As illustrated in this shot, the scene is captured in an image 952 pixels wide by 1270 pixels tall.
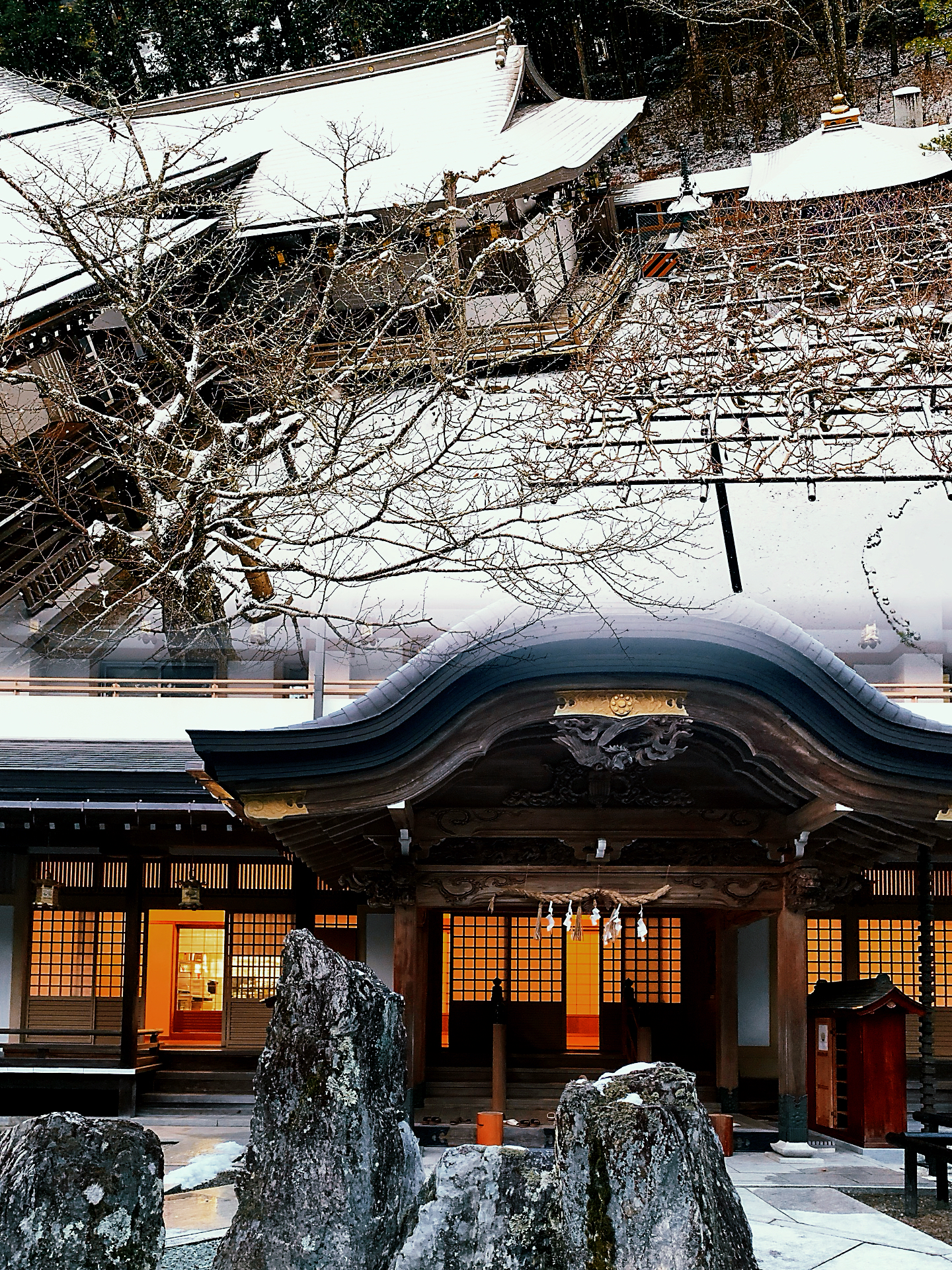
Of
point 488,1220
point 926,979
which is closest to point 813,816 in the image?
point 926,979

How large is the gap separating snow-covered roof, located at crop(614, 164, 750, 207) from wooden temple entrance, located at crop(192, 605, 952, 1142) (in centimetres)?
1664

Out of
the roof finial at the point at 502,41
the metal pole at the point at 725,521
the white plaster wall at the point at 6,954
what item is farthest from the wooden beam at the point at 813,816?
the roof finial at the point at 502,41

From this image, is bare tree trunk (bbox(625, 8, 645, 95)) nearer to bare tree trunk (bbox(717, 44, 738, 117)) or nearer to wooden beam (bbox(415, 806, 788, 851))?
bare tree trunk (bbox(717, 44, 738, 117))

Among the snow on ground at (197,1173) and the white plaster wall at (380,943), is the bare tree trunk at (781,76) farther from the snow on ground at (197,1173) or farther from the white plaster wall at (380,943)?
the snow on ground at (197,1173)

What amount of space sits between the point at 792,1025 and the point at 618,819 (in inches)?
93.9

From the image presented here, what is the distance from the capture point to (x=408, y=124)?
76.9ft

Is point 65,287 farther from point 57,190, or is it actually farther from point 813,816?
point 813,816

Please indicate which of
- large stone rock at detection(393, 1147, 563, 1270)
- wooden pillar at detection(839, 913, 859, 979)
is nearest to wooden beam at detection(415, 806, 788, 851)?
wooden pillar at detection(839, 913, 859, 979)

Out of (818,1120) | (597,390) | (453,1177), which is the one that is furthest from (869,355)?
(453,1177)

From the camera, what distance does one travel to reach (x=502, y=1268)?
4395 millimetres

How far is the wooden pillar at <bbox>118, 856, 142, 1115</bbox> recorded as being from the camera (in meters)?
13.2

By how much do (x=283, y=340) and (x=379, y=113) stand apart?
11746 mm

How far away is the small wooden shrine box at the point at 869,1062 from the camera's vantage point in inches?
442

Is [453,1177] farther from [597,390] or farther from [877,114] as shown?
[877,114]
